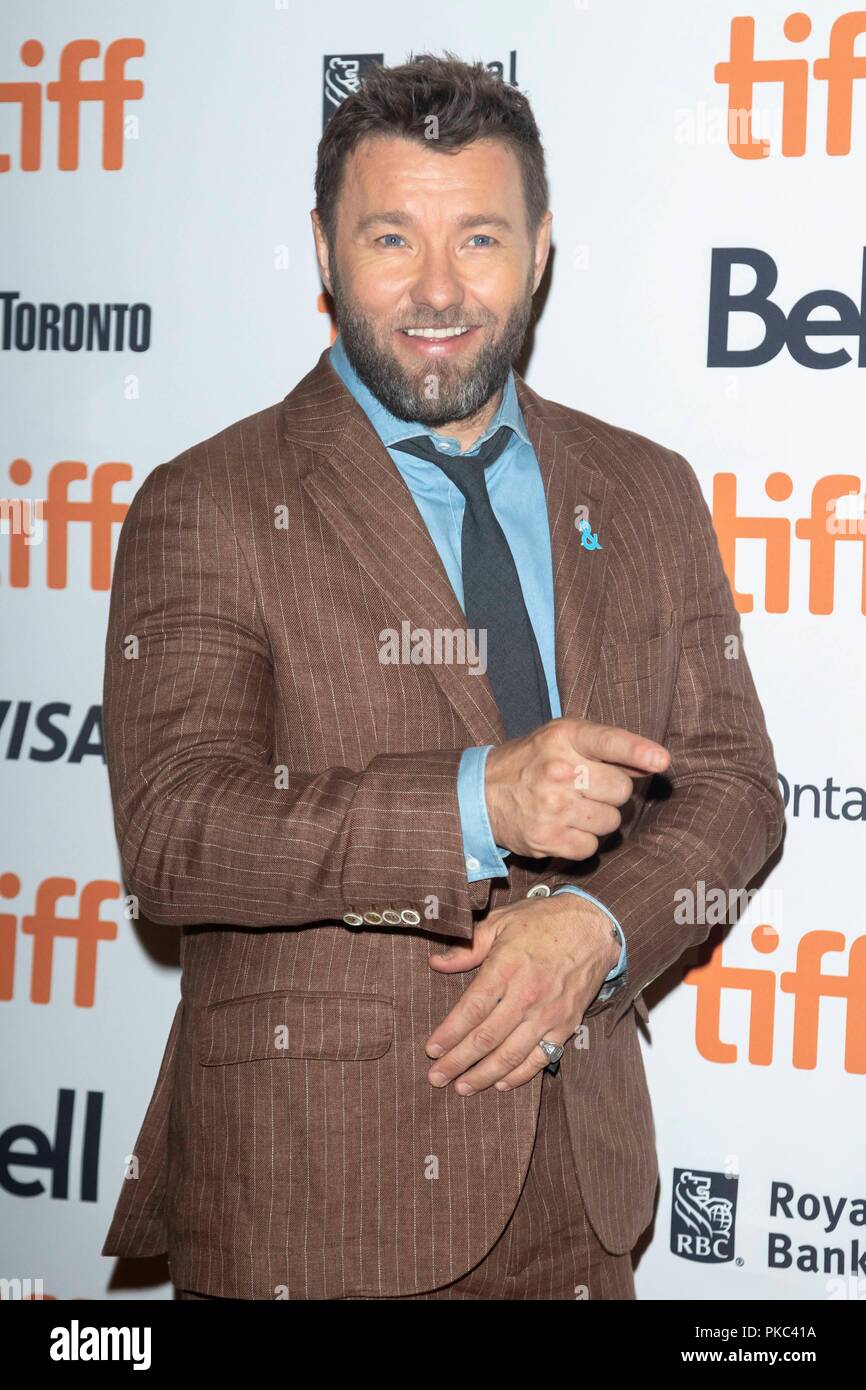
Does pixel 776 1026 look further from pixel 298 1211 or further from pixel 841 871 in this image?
pixel 298 1211

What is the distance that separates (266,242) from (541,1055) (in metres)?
1.70

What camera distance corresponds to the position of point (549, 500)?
2.07 meters

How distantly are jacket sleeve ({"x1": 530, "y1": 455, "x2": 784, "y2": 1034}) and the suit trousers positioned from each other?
17cm

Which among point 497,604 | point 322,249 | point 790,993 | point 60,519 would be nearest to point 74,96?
point 60,519

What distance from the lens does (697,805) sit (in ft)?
6.52

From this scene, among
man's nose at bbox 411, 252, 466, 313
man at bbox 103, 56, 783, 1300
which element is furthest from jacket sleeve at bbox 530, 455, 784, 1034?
man's nose at bbox 411, 252, 466, 313

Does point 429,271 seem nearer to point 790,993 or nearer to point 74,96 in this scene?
point 74,96

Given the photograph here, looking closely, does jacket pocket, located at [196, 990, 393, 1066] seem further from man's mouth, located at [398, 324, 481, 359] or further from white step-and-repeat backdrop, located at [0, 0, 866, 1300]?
white step-and-repeat backdrop, located at [0, 0, 866, 1300]

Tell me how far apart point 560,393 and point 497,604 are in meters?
0.82

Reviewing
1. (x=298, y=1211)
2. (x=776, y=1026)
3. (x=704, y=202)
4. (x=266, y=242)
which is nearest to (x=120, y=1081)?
(x=298, y=1211)

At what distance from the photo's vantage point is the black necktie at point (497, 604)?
1.94m

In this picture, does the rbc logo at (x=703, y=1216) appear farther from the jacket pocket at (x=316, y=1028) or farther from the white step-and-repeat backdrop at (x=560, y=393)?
the jacket pocket at (x=316, y=1028)

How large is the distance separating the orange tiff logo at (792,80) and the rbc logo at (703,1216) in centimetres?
196

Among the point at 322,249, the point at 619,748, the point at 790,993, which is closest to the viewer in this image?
the point at 619,748
